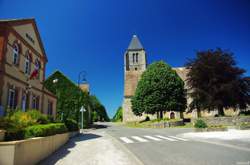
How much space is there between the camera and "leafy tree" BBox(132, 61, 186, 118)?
3281 centimetres

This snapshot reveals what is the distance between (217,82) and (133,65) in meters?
34.5

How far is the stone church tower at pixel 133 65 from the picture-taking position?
50403 millimetres

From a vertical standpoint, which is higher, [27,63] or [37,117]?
[27,63]

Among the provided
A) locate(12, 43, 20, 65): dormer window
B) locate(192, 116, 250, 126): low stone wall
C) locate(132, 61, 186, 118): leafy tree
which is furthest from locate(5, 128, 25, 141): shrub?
locate(132, 61, 186, 118): leafy tree

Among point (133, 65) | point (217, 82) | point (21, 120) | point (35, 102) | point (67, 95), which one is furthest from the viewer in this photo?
point (133, 65)

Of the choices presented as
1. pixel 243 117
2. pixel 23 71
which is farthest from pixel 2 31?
pixel 243 117

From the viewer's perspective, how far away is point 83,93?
28.0m

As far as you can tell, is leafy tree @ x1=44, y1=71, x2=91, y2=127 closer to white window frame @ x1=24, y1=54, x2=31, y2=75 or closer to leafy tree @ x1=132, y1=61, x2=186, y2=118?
white window frame @ x1=24, y1=54, x2=31, y2=75

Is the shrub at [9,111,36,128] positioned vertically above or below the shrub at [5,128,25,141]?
above

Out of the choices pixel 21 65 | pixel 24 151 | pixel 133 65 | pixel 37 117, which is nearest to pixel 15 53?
pixel 21 65

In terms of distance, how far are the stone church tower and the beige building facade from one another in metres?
33.4

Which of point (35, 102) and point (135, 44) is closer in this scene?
point (35, 102)

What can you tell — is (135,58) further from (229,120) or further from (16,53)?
(16,53)

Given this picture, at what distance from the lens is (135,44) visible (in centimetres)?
6084
